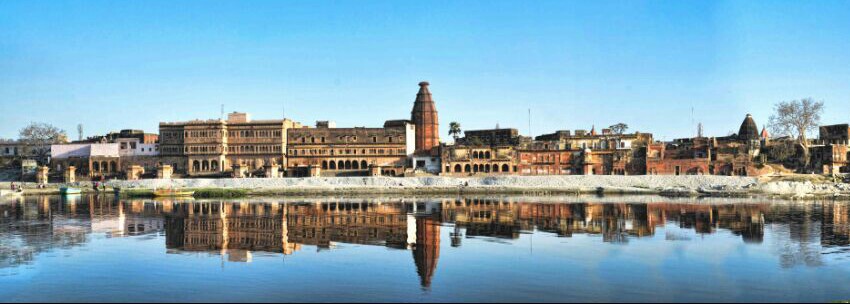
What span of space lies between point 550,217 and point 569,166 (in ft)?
139

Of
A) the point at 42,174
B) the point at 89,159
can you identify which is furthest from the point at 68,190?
the point at 89,159

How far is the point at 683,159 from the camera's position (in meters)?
82.4

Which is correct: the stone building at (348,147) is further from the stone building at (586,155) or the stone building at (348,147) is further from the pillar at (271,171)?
the stone building at (586,155)

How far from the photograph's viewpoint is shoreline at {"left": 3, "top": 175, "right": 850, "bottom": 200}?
68875 millimetres

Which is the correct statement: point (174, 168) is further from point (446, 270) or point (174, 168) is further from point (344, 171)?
point (446, 270)

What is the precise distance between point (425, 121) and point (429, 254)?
65.1 m

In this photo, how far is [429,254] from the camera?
29891 mm

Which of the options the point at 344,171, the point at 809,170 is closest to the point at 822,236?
the point at 809,170

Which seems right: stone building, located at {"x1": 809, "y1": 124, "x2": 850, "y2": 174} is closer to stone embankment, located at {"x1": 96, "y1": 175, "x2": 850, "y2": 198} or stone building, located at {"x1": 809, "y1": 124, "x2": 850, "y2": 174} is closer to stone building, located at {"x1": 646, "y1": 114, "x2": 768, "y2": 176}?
stone building, located at {"x1": 646, "y1": 114, "x2": 768, "y2": 176}

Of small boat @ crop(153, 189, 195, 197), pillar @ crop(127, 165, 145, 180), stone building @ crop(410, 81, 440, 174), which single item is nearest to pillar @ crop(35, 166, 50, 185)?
pillar @ crop(127, 165, 145, 180)

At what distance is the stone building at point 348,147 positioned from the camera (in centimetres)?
9062

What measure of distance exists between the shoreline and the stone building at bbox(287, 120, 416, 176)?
12.6m

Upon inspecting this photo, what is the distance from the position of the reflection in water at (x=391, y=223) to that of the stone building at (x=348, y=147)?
1174 inches

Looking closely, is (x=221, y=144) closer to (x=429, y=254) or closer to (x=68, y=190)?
(x=68, y=190)
